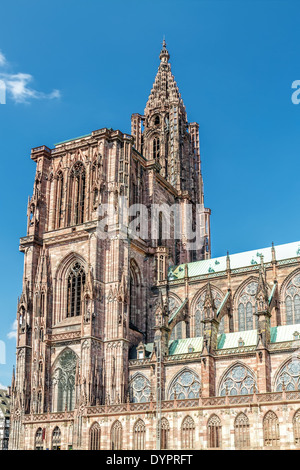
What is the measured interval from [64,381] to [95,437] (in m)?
8.55

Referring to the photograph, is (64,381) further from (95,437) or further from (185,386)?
(185,386)

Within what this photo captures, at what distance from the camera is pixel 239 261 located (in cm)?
6494

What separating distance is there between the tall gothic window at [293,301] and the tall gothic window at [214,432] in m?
15.1

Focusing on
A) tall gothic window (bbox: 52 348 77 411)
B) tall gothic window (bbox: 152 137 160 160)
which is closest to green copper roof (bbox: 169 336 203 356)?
tall gothic window (bbox: 52 348 77 411)

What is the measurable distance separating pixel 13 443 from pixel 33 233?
67.3 feet

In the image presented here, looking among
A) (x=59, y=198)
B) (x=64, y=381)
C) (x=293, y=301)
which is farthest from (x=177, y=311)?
(x=59, y=198)

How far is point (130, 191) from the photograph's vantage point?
66.8m

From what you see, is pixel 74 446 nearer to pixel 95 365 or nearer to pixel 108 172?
pixel 95 365

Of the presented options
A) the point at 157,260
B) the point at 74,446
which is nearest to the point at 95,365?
the point at 74,446

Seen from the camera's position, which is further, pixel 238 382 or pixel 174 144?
pixel 174 144

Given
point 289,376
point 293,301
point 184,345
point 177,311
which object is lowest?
point 289,376

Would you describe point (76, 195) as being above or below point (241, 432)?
above

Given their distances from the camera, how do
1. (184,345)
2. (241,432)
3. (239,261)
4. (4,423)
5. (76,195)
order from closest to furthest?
(241,432) < (184,345) < (239,261) < (76,195) < (4,423)

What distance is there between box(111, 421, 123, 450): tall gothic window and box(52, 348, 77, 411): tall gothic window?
26.9ft
